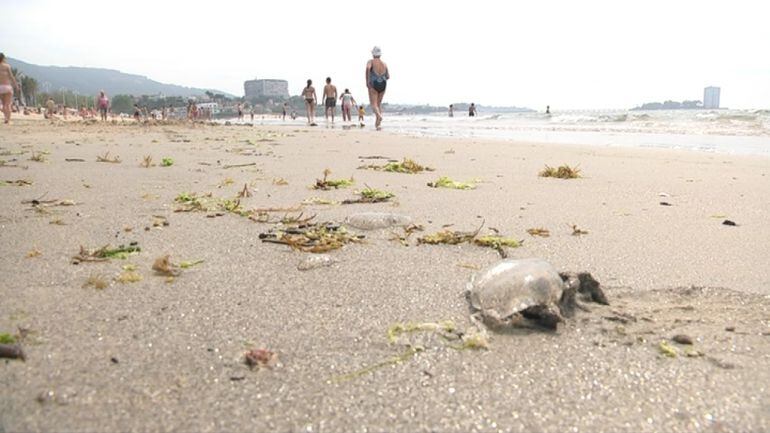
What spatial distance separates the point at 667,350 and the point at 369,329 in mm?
788

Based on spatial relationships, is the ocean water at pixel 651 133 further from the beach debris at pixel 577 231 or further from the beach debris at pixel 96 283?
the beach debris at pixel 96 283

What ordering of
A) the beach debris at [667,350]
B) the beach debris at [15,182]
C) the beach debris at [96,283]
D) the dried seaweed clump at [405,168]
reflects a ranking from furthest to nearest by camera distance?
the dried seaweed clump at [405,168] → the beach debris at [15,182] → the beach debris at [96,283] → the beach debris at [667,350]

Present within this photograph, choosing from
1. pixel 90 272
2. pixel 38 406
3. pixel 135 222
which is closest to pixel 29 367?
pixel 38 406

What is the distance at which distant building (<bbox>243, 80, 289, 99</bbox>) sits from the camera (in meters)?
174

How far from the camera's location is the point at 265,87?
17412 centimetres

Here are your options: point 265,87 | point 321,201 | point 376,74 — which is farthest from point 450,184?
point 265,87

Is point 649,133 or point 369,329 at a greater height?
point 649,133

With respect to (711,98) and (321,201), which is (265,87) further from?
(321,201)

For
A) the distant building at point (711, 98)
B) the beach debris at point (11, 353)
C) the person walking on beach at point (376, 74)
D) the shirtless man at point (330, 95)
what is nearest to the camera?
the beach debris at point (11, 353)

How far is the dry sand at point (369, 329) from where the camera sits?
115 centimetres

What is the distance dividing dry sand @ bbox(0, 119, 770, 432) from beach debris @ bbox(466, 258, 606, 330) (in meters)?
0.06

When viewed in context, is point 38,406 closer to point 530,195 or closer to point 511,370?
point 511,370

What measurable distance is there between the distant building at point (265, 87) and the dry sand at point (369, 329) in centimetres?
17608

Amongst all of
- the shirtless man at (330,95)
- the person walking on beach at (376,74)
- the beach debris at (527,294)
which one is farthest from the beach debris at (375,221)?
the shirtless man at (330,95)
